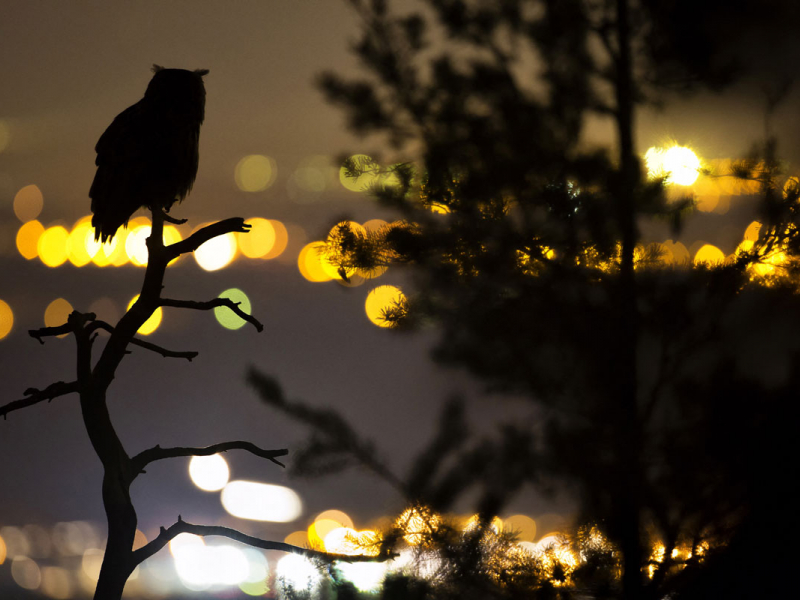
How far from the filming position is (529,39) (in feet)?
11.1

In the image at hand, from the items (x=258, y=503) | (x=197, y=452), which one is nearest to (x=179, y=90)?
(x=197, y=452)

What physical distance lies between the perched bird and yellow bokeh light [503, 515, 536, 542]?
2205 mm

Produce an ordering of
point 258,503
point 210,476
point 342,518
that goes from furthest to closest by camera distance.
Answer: point 210,476 → point 258,503 → point 342,518

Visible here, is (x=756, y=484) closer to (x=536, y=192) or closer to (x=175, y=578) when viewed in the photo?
(x=536, y=192)

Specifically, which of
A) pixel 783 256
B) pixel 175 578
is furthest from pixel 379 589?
pixel 175 578

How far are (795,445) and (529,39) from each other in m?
2.28

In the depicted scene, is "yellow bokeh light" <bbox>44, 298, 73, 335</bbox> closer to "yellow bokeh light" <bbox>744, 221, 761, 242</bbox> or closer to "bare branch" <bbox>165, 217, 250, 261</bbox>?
"bare branch" <bbox>165, 217, 250, 261</bbox>

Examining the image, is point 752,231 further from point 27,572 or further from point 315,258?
point 27,572

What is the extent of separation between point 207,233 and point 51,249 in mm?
32456

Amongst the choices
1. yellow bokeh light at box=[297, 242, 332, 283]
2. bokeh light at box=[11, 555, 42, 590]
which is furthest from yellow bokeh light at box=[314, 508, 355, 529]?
bokeh light at box=[11, 555, 42, 590]

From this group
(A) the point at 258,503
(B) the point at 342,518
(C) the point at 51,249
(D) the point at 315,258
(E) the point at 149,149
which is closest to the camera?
(E) the point at 149,149

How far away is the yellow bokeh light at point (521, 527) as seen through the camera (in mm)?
3162

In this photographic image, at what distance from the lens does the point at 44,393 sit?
288 centimetres

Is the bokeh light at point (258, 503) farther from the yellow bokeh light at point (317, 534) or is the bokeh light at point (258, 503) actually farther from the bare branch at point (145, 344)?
the bare branch at point (145, 344)
